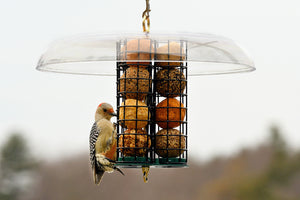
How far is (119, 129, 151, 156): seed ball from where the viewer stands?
3520 mm

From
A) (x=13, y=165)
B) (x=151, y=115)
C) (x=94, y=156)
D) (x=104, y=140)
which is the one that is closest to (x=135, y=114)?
(x=151, y=115)

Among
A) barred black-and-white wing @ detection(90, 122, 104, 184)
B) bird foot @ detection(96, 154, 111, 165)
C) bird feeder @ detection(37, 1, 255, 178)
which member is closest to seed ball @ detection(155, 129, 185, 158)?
bird feeder @ detection(37, 1, 255, 178)

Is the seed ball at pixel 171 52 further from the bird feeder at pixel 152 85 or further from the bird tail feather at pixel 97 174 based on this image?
the bird tail feather at pixel 97 174

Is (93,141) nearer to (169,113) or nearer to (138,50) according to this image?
(169,113)

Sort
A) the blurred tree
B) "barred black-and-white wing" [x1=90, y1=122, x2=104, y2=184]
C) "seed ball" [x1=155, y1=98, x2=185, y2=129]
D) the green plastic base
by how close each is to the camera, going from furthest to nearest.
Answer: the blurred tree → "barred black-and-white wing" [x1=90, y1=122, x2=104, y2=184] → "seed ball" [x1=155, y1=98, x2=185, y2=129] → the green plastic base

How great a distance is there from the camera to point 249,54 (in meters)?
3.32

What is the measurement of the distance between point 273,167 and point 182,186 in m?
5.94

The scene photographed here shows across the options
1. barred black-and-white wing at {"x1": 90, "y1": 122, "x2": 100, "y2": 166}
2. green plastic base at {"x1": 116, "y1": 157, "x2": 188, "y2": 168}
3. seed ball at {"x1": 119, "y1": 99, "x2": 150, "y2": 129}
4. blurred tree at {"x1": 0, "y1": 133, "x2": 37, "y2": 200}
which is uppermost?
seed ball at {"x1": 119, "y1": 99, "x2": 150, "y2": 129}

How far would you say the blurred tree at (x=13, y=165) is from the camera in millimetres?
20312

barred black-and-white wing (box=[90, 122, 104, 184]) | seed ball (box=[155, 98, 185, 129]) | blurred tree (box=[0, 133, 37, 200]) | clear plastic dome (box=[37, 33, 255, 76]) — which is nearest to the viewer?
clear plastic dome (box=[37, 33, 255, 76])

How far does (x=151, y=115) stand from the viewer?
3639 mm

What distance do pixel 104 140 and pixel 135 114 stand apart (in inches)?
14.7

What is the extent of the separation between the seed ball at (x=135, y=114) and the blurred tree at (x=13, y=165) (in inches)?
676

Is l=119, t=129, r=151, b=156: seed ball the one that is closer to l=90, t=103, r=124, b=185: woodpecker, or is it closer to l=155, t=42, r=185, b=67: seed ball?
l=90, t=103, r=124, b=185: woodpecker
